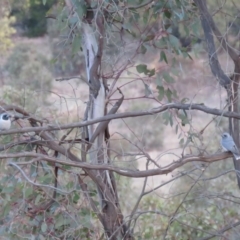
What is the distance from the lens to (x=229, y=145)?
2.62 m

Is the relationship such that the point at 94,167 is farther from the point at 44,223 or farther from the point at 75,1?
the point at 75,1

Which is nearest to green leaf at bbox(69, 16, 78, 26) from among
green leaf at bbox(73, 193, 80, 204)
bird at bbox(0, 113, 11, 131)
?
bird at bbox(0, 113, 11, 131)

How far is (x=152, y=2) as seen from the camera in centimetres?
309

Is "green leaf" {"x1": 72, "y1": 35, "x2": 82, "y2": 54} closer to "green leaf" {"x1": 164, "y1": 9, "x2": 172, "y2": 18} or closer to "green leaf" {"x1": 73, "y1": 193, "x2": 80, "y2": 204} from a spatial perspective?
"green leaf" {"x1": 164, "y1": 9, "x2": 172, "y2": 18}

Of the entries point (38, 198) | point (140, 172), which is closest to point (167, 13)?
point (140, 172)

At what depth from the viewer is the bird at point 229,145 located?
252cm

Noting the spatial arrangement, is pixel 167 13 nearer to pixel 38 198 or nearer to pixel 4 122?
pixel 4 122

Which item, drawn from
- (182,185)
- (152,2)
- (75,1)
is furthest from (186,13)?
(182,185)

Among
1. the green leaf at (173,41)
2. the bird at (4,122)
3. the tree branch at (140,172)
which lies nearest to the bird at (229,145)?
the tree branch at (140,172)

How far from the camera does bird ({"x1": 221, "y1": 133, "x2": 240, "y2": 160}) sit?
2523mm

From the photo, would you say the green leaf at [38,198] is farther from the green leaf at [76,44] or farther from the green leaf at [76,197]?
the green leaf at [76,44]

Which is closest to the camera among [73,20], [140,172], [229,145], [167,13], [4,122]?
[140,172]

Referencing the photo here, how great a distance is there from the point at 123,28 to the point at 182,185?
475cm

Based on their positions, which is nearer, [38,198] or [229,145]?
[229,145]
